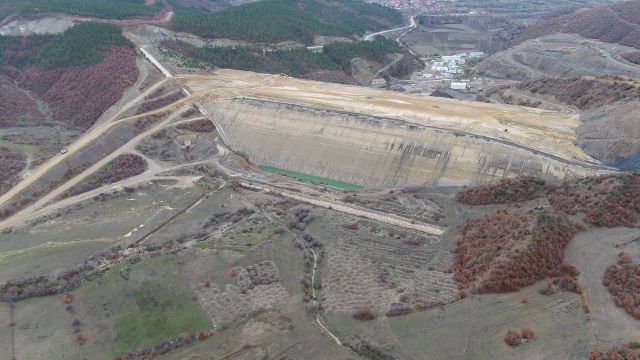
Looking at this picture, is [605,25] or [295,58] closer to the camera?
[295,58]

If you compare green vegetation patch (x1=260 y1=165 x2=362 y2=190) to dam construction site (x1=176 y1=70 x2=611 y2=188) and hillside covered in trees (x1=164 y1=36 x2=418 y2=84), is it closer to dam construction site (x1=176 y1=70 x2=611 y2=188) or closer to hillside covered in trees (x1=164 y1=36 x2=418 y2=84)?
dam construction site (x1=176 y1=70 x2=611 y2=188)

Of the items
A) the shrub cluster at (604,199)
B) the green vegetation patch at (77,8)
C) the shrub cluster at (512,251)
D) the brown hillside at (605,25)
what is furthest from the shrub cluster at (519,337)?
the brown hillside at (605,25)

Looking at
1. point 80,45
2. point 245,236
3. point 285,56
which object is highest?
point 285,56


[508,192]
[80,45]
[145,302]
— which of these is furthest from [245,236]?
[80,45]

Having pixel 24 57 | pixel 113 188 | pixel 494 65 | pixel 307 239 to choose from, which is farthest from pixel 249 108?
pixel 494 65

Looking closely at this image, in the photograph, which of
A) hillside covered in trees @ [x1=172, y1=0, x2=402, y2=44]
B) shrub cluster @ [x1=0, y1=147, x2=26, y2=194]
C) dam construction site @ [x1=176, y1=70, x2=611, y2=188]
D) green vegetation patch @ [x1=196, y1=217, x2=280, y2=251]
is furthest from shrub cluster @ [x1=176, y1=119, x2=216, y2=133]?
hillside covered in trees @ [x1=172, y1=0, x2=402, y2=44]

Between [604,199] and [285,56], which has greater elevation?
[604,199]

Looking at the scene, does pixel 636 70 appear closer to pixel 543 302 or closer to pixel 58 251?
pixel 543 302

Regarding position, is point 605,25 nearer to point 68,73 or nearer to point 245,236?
point 68,73
